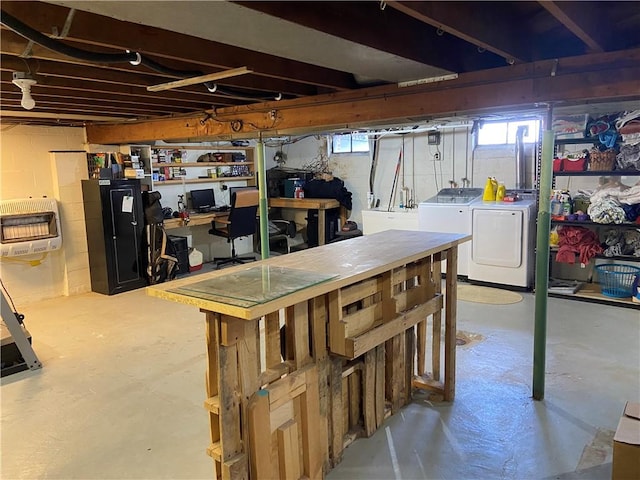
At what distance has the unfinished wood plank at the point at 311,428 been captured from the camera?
2.17 m

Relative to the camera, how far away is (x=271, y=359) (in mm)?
2111

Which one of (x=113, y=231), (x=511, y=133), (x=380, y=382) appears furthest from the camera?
(x=511, y=133)

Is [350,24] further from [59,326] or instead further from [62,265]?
[62,265]

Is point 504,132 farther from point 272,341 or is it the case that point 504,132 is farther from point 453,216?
point 272,341

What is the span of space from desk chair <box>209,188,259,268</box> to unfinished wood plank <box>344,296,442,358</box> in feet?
12.8

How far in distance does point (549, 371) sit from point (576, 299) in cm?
192

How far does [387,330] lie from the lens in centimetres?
248

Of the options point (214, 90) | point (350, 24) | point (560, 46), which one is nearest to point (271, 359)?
point (350, 24)

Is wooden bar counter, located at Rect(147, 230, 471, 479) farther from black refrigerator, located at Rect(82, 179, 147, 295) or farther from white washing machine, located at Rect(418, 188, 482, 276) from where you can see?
black refrigerator, located at Rect(82, 179, 147, 295)

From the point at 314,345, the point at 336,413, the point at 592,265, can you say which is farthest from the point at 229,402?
the point at 592,265

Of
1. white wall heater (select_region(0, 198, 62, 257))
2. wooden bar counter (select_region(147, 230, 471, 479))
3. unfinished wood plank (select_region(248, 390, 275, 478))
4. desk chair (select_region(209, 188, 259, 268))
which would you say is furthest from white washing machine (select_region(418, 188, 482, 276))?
white wall heater (select_region(0, 198, 62, 257))

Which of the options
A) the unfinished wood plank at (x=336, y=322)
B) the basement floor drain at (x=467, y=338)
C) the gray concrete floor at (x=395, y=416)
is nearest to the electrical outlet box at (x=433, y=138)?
the gray concrete floor at (x=395, y=416)

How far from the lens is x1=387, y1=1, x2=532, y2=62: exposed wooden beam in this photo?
5.51 ft

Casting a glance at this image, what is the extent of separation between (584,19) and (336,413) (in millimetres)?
2116
